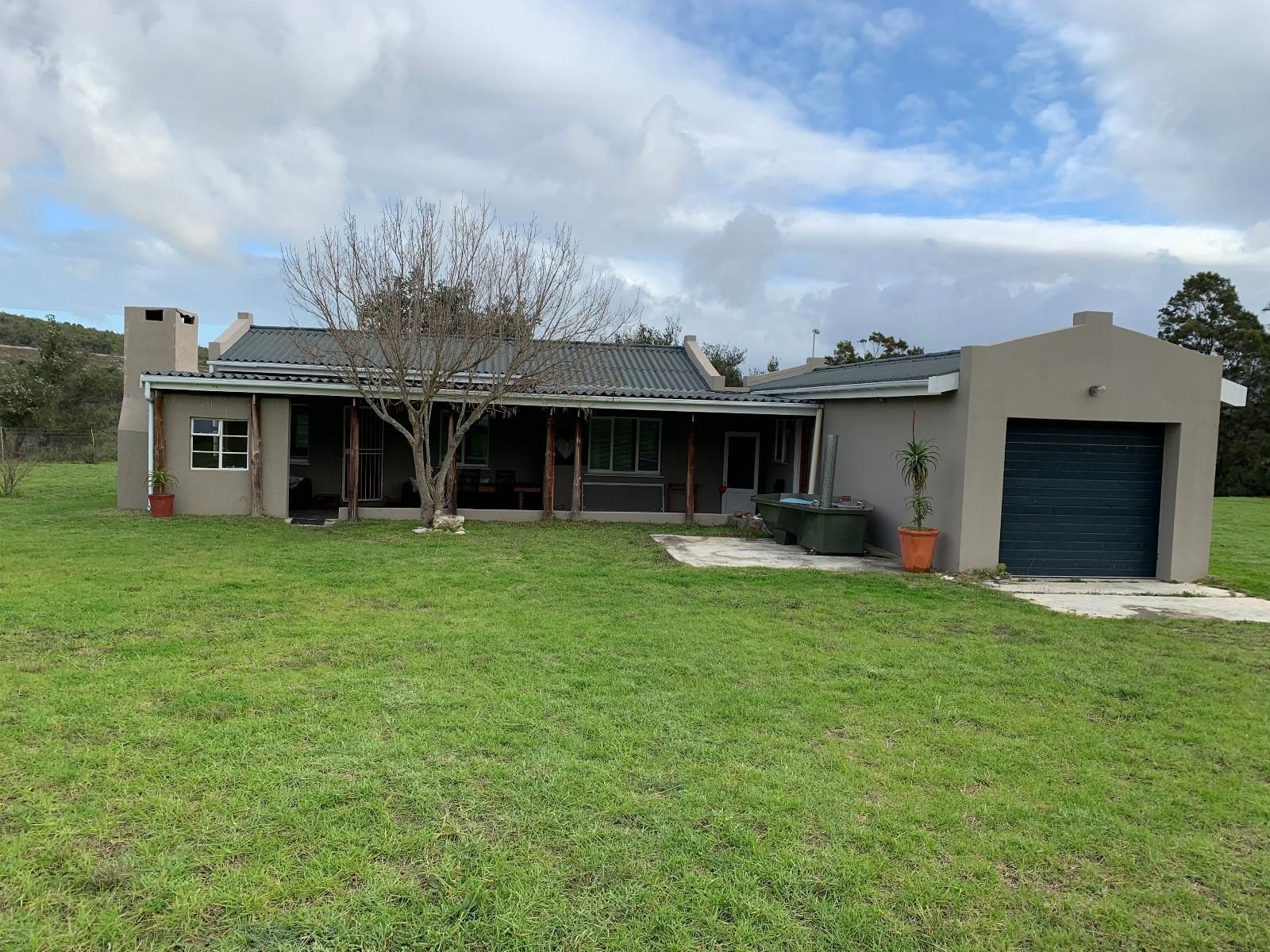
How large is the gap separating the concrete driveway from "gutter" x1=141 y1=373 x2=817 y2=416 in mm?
5477

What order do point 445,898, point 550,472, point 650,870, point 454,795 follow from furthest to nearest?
point 550,472 < point 454,795 < point 650,870 < point 445,898

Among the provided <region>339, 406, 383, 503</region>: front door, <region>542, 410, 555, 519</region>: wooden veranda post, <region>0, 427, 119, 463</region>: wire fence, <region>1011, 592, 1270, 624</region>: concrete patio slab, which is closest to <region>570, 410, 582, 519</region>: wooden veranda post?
<region>542, 410, 555, 519</region>: wooden veranda post

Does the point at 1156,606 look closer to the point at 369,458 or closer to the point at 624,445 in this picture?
the point at 624,445

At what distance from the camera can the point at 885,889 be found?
340 centimetres

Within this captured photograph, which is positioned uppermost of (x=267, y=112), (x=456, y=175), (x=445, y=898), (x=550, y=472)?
(x=267, y=112)

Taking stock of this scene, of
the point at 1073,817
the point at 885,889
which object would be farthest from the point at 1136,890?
the point at 885,889

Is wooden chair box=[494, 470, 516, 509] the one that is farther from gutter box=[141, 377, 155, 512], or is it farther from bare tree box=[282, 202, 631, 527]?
gutter box=[141, 377, 155, 512]

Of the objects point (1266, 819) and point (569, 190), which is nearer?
point (1266, 819)

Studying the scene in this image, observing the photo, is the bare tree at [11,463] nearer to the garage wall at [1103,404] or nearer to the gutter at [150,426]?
the gutter at [150,426]

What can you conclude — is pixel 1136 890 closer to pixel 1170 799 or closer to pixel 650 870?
pixel 1170 799

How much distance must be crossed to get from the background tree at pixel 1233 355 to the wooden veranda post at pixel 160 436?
3323cm

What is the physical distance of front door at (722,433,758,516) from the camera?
17.7m

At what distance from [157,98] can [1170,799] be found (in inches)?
652

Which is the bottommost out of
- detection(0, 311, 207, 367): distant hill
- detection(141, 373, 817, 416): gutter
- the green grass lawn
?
the green grass lawn
